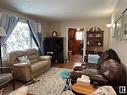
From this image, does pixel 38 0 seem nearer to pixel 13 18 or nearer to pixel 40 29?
pixel 13 18

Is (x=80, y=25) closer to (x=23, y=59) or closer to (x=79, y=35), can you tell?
(x=79, y=35)

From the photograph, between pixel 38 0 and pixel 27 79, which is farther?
pixel 27 79

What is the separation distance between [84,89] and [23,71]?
2214 millimetres

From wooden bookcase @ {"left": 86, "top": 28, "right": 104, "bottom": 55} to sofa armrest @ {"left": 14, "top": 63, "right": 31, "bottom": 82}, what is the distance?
11.7ft

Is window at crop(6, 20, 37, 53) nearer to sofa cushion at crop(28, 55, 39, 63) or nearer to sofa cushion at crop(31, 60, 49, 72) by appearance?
sofa cushion at crop(28, 55, 39, 63)

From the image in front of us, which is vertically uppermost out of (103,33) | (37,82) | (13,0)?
(13,0)

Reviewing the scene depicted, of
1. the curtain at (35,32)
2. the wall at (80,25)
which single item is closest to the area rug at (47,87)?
the curtain at (35,32)

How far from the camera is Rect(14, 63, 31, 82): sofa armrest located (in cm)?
357

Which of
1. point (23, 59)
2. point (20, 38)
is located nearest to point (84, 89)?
point (23, 59)

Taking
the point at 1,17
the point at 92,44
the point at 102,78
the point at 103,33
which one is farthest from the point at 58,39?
the point at 102,78

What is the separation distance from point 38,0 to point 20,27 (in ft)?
7.16

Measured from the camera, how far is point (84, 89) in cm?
200

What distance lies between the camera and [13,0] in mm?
3271

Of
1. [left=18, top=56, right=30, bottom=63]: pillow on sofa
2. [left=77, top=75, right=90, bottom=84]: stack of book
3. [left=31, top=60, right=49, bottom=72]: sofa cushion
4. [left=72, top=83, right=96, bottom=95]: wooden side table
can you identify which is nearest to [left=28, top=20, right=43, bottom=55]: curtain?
[left=31, top=60, right=49, bottom=72]: sofa cushion
